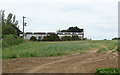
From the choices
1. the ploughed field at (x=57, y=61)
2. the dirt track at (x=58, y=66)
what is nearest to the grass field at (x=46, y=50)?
the ploughed field at (x=57, y=61)

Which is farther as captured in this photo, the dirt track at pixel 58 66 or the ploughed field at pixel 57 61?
the ploughed field at pixel 57 61

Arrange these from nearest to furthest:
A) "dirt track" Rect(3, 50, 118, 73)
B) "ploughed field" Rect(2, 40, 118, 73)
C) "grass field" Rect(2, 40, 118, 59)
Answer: "dirt track" Rect(3, 50, 118, 73) < "ploughed field" Rect(2, 40, 118, 73) < "grass field" Rect(2, 40, 118, 59)

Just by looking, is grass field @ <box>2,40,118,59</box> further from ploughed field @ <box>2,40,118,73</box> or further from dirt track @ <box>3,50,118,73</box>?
dirt track @ <box>3,50,118,73</box>

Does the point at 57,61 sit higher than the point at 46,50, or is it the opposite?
the point at 46,50

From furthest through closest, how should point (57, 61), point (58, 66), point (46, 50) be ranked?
1. point (46, 50)
2. point (57, 61)
3. point (58, 66)

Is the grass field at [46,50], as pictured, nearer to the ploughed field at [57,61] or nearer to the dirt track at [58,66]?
the ploughed field at [57,61]

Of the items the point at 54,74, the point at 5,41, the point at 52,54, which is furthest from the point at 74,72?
the point at 5,41

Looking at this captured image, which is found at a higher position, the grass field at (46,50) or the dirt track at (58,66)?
the grass field at (46,50)

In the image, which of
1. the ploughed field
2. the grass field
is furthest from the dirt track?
the grass field

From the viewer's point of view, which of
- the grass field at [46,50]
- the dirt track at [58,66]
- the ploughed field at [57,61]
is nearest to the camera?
the dirt track at [58,66]

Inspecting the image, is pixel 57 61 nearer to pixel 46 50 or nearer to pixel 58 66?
pixel 58 66

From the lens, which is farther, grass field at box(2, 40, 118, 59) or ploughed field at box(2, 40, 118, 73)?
grass field at box(2, 40, 118, 59)

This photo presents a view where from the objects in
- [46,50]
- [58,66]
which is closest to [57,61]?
[58,66]

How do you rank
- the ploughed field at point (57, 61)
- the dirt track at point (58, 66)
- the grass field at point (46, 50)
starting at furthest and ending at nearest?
the grass field at point (46, 50)
the ploughed field at point (57, 61)
the dirt track at point (58, 66)
